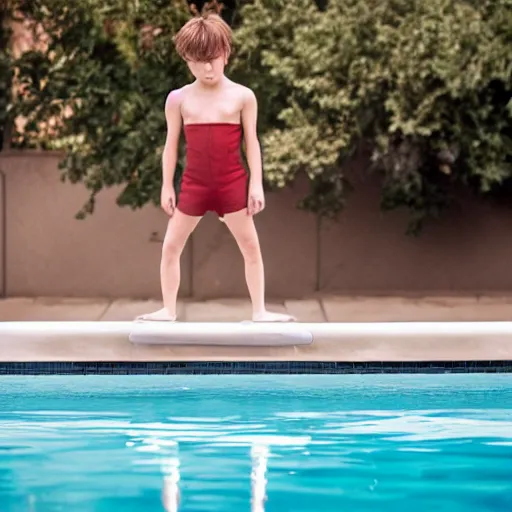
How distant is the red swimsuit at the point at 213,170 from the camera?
24.5ft

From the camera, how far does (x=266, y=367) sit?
7.42 meters

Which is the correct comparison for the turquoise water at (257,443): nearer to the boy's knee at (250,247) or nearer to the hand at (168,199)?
the boy's knee at (250,247)

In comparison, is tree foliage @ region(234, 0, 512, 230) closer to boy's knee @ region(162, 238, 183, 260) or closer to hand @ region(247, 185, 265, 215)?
hand @ region(247, 185, 265, 215)

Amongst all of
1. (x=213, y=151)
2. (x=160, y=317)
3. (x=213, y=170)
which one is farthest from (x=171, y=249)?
(x=213, y=151)

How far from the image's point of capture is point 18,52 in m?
13.7

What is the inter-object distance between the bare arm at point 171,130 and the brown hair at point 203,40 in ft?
1.05

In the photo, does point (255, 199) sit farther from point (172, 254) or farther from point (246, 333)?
point (246, 333)

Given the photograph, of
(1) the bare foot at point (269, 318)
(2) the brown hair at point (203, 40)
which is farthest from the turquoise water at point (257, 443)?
(2) the brown hair at point (203, 40)

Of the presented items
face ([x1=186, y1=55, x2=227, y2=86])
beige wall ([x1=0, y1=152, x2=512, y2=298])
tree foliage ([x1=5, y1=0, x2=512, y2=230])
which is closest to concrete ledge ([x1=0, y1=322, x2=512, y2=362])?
face ([x1=186, y1=55, x2=227, y2=86])

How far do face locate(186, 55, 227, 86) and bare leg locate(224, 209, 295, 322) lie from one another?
0.82m

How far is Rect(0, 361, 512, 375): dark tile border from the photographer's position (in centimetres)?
741

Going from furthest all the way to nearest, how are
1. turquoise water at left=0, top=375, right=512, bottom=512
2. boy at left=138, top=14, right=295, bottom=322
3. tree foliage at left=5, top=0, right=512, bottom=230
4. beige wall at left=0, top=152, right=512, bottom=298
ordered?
beige wall at left=0, top=152, right=512, bottom=298
tree foliage at left=5, top=0, right=512, bottom=230
boy at left=138, top=14, right=295, bottom=322
turquoise water at left=0, top=375, right=512, bottom=512

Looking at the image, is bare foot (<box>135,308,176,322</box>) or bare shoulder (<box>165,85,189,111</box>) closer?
bare shoulder (<box>165,85,189,111</box>)

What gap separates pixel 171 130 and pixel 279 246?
19.5 ft
